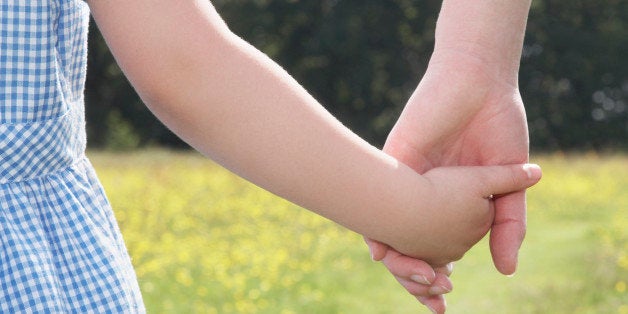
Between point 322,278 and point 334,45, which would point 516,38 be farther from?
point 334,45

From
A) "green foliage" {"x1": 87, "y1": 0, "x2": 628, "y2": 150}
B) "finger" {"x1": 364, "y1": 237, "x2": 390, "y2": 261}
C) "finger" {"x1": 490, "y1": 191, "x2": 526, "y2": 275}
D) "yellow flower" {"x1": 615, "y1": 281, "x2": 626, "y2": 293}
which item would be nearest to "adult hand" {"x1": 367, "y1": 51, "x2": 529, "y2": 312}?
"finger" {"x1": 490, "y1": 191, "x2": 526, "y2": 275}

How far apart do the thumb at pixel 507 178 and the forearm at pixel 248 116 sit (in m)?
0.19

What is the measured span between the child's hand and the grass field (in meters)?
3.61

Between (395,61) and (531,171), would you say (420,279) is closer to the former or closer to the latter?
(531,171)

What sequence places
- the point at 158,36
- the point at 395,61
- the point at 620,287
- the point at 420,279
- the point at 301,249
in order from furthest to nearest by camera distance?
the point at 395,61 < the point at 301,249 < the point at 620,287 < the point at 420,279 < the point at 158,36

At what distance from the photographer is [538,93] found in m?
20.8

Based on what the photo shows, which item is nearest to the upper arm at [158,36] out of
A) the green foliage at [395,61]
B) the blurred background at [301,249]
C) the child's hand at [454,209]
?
the child's hand at [454,209]

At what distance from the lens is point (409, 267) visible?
1.33 metres

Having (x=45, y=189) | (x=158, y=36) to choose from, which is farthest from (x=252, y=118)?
(x=45, y=189)

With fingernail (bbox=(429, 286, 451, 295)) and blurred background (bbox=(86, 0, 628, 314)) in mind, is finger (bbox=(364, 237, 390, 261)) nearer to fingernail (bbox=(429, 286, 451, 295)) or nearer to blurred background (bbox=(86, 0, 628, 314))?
fingernail (bbox=(429, 286, 451, 295))

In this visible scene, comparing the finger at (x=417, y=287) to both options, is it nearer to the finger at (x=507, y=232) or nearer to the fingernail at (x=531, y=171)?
the finger at (x=507, y=232)

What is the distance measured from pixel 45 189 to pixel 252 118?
0.23 m

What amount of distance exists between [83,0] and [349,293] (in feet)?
14.3

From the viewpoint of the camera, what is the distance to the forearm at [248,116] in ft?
3.47
